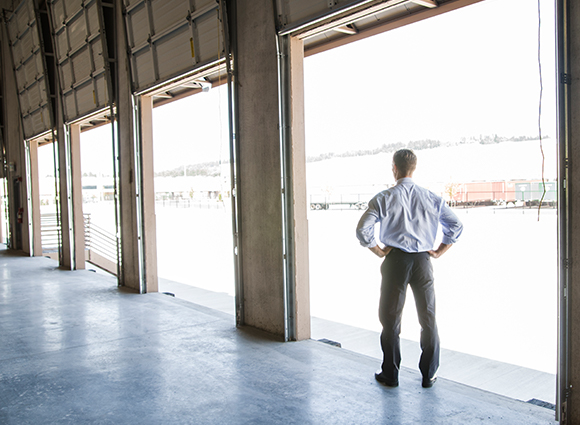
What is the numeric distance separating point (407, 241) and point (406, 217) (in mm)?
193

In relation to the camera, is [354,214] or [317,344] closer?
[317,344]

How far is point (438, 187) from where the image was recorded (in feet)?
144

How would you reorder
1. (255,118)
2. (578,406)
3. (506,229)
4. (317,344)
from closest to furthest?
1. (578,406)
2. (317,344)
3. (255,118)
4. (506,229)

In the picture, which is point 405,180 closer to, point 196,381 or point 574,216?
point 574,216

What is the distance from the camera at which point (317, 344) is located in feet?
17.4

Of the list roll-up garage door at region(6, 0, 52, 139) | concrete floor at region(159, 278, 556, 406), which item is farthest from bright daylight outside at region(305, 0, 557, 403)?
roll-up garage door at region(6, 0, 52, 139)

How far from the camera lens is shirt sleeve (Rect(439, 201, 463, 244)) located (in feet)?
12.5

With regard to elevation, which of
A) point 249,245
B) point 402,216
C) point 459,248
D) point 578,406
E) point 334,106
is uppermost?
point 334,106

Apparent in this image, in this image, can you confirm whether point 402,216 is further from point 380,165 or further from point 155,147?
point 380,165

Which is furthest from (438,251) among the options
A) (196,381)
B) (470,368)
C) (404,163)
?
(470,368)

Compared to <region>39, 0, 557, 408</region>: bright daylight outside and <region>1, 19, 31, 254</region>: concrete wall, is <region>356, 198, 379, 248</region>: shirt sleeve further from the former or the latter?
<region>1, 19, 31, 254</region>: concrete wall

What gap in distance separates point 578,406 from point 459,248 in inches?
826

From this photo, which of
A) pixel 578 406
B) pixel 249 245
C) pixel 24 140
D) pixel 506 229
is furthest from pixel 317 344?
pixel 506 229

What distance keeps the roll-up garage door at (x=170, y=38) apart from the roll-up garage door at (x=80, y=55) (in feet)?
4.28
